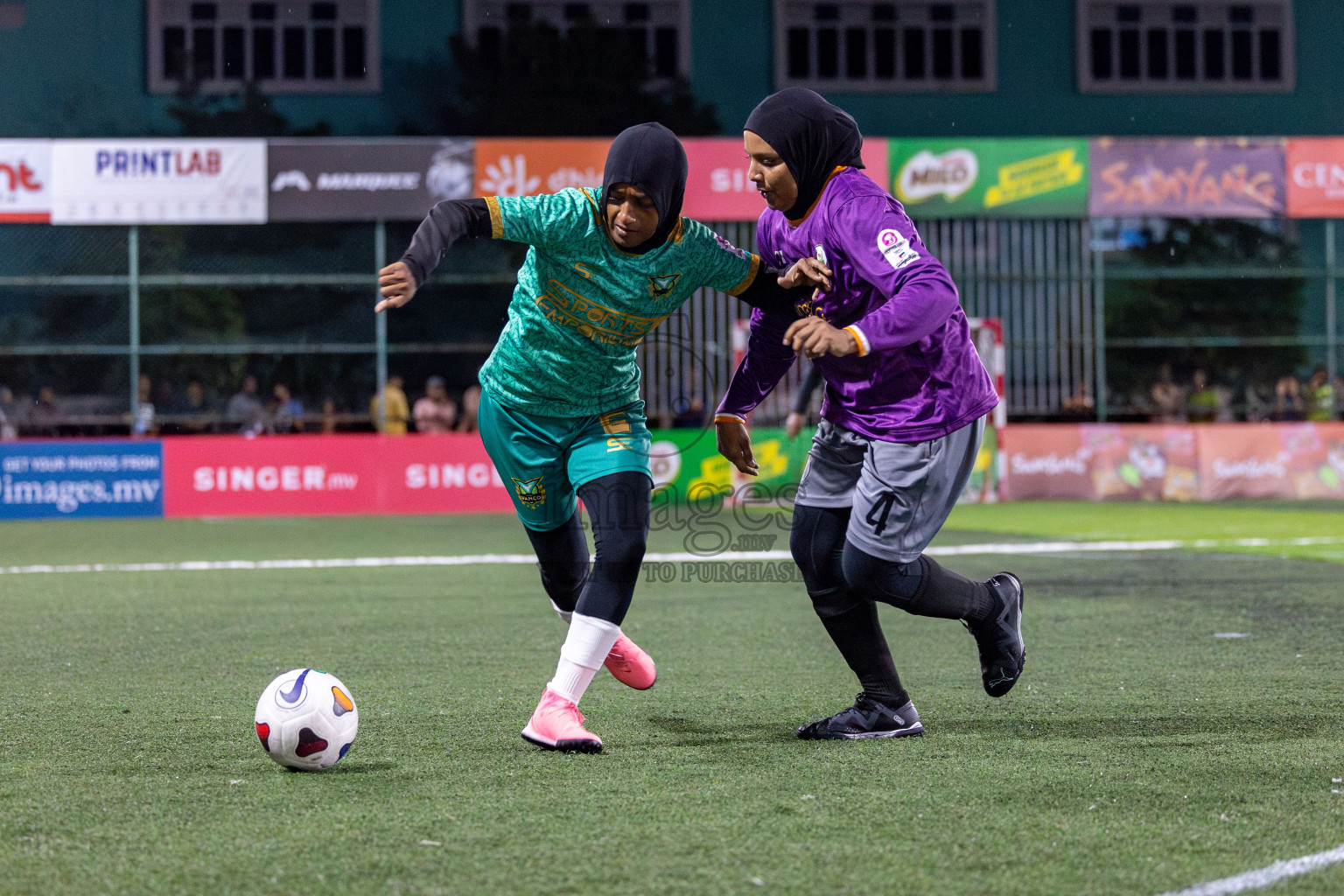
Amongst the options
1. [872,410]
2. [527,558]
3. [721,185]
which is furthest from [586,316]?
[721,185]

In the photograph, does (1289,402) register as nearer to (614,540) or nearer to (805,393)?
(805,393)

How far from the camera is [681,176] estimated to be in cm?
435

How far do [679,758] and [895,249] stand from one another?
158cm

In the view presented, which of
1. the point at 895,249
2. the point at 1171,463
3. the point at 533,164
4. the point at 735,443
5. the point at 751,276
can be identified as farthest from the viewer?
the point at 1171,463

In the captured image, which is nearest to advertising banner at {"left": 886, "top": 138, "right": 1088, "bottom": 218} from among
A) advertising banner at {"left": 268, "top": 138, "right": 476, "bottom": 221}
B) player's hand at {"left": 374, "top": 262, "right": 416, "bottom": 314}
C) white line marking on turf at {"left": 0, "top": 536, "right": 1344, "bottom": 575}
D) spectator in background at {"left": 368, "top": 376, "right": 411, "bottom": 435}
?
advertising banner at {"left": 268, "top": 138, "right": 476, "bottom": 221}

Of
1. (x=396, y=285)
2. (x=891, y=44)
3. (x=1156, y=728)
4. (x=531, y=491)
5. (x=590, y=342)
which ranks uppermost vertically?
(x=891, y=44)

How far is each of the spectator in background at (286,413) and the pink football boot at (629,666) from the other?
46.8 feet

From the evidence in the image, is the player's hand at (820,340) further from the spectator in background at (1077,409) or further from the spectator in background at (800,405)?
the spectator in background at (1077,409)

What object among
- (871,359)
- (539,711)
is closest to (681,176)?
(871,359)

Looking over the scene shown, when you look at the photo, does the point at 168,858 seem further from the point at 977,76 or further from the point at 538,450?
the point at 977,76

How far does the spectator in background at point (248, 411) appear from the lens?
18562mm

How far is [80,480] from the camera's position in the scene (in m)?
17.2

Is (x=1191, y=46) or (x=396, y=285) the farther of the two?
(x=1191, y=46)

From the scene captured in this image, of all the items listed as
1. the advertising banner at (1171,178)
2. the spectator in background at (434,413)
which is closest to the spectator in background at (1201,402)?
the advertising banner at (1171,178)
